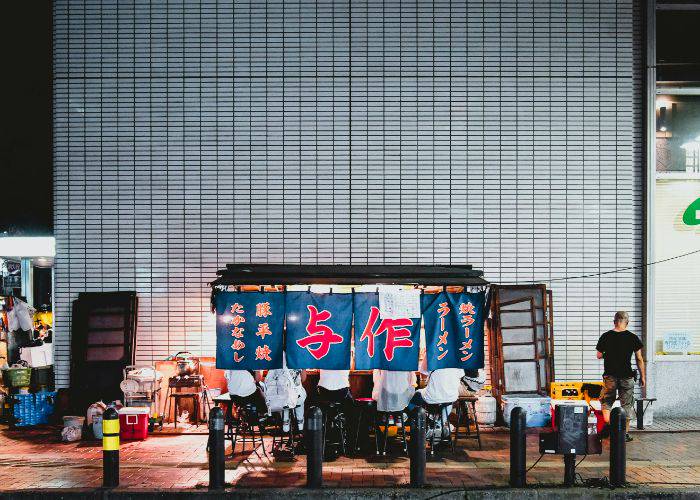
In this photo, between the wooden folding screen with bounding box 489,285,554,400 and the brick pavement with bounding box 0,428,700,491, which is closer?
the brick pavement with bounding box 0,428,700,491

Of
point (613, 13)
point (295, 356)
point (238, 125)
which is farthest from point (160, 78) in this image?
point (613, 13)

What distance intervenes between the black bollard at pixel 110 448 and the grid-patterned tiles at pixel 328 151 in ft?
14.8

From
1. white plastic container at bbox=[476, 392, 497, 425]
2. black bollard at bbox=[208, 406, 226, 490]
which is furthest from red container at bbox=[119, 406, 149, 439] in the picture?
white plastic container at bbox=[476, 392, 497, 425]

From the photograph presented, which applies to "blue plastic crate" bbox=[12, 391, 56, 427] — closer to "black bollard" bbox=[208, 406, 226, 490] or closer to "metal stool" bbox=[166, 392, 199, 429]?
"metal stool" bbox=[166, 392, 199, 429]

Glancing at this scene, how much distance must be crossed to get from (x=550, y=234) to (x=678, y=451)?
4.67 metres

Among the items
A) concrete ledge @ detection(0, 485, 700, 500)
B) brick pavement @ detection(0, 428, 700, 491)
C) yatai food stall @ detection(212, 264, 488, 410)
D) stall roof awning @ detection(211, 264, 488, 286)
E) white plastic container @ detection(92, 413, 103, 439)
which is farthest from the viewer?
white plastic container @ detection(92, 413, 103, 439)

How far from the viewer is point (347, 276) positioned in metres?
10.1

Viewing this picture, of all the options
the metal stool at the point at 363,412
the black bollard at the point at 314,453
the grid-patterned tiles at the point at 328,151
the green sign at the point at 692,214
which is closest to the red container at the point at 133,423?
the grid-patterned tiles at the point at 328,151

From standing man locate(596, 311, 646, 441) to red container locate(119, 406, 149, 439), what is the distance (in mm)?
8169

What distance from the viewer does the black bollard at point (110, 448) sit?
26.9 ft

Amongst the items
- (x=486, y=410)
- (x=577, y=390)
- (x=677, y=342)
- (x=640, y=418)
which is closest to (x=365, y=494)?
(x=486, y=410)

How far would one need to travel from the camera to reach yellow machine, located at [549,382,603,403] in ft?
37.1

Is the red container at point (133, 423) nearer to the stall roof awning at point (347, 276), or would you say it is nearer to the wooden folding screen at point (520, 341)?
the stall roof awning at point (347, 276)

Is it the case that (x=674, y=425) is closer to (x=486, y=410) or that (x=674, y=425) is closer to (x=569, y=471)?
(x=486, y=410)
